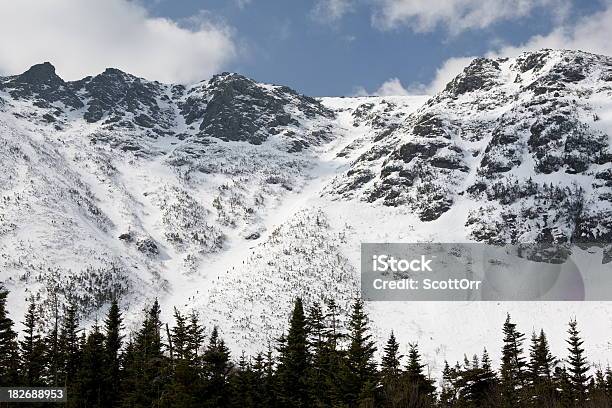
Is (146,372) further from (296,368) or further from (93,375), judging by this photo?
(296,368)

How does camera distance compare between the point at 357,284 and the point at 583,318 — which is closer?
the point at 583,318

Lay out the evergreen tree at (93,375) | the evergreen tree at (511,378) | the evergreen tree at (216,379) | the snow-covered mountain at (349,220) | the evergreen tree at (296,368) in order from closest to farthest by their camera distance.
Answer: the evergreen tree at (511,378), the evergreen tree at (216,379), the evergreen tree at (296,368), the evergreen tree at (93,375), the snow-covered mountain at (349,220)

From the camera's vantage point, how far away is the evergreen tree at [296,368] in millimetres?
36656

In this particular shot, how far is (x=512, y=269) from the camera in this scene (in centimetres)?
12150

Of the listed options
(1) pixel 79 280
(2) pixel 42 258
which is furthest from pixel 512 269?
(2) pixel 42 258

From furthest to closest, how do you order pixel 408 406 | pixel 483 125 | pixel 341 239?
pixel 483 125, pixel 341 239, pixel 408 406

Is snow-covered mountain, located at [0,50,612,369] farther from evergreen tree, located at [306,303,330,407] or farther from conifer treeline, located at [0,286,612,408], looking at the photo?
evergreen tree, located at [306,303,330,407]

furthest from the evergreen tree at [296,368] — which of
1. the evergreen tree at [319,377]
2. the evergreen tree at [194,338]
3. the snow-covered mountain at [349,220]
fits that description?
the snow-covered mountain at [349,220]

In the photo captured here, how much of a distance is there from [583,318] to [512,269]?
2250cm

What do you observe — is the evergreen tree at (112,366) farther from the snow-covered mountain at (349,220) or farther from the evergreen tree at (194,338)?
the snow-covered mountain at (349,220)

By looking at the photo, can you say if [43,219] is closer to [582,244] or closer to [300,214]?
[300,214]

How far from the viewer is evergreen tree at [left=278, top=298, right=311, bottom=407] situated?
36656 millimetres

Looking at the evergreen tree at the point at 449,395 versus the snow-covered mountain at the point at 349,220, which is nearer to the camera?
the evergreen tree at the point at 449,395

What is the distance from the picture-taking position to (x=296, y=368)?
123 ft
